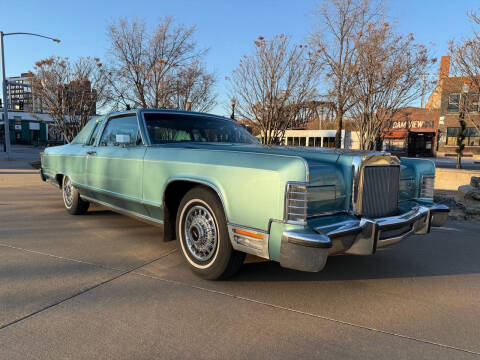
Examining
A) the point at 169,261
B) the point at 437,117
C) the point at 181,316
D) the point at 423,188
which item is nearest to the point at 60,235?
the point at 169,261

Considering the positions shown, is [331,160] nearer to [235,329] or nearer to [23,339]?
[235,329]

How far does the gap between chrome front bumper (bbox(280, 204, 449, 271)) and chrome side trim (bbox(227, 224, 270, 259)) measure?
0.56 ft

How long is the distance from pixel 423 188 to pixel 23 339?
4.08 metres

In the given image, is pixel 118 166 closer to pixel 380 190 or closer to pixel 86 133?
pixel 86 133

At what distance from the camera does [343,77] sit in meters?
10.9

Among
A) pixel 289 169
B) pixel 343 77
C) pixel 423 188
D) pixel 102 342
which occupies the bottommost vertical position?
pixel 102 342

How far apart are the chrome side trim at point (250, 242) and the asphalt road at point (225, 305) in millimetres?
464

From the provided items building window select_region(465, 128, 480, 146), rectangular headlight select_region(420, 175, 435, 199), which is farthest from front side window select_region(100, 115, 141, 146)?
building window select_region(465, 128, 480, 146)

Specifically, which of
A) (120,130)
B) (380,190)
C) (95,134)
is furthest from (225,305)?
(95,134)

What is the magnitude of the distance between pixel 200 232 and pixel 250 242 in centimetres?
70

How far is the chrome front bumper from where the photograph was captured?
2559 millimetres

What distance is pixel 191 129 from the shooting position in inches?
180

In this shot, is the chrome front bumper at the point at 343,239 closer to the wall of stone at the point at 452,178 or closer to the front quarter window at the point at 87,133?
the front quarter window at the point at 87,133

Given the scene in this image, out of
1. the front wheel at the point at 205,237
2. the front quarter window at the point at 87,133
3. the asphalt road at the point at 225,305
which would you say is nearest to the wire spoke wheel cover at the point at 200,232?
the front wheel at the point at 205,237
